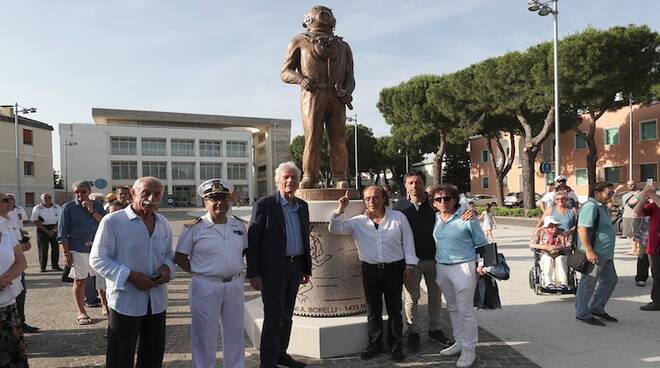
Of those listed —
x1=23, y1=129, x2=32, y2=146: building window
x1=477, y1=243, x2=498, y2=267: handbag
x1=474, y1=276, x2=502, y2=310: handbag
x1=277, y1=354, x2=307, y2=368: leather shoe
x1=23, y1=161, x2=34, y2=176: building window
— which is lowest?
x1=277, y1=354, x2=307, y2=368: leather shoe

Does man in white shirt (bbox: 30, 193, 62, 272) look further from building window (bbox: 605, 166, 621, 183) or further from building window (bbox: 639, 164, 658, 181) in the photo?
building window (bbox: 605, 166, 621, 183)

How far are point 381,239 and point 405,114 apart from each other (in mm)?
29551

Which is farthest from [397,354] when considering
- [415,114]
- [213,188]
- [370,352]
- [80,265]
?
[415,114]

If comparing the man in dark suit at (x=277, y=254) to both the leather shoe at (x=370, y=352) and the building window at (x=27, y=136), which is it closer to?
the leather shoe at (x=370, y=352)

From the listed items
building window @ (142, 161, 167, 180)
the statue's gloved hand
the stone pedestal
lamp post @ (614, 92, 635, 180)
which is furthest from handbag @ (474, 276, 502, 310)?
building window @ (142, 161, 167, 180)

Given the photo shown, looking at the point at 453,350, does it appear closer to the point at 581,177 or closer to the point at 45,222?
the point at 45,222

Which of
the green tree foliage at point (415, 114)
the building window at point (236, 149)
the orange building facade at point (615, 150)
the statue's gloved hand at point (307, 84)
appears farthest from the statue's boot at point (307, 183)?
the building window at point (236, 149)

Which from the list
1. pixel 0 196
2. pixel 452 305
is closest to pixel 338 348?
pixel 452 305

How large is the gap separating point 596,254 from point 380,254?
2.69 metres

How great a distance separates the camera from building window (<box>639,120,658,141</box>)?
28.0 metres

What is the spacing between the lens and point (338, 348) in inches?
171

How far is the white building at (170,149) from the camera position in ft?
175

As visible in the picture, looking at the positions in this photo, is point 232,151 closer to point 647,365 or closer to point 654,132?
point 654,132

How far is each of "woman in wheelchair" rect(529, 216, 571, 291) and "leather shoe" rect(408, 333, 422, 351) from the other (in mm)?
2908
